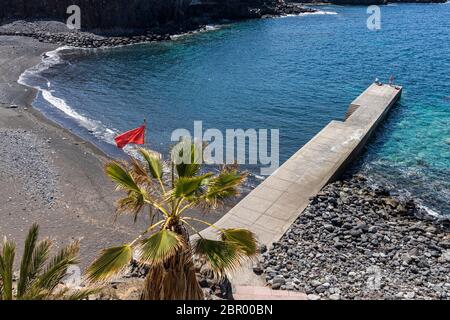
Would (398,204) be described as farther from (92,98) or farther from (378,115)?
(92,98)

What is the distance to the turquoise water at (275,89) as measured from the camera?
90.1 ft

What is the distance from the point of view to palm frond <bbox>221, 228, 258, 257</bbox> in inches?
342

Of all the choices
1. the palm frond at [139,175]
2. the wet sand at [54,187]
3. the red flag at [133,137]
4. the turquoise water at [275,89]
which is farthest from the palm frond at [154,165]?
the turquoise water at [275,89]

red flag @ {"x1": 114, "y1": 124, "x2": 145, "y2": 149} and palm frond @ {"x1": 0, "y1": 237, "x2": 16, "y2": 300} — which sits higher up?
red flag @ {"x1": 114, "y1": 124, "x2": 145, "y2": 149}

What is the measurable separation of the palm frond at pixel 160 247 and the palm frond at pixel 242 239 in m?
1.12

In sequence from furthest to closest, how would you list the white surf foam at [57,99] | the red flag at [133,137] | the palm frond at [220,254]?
the white surf foam at [57,99] < the red flag at [133,137] < the palm frond at [220,254]

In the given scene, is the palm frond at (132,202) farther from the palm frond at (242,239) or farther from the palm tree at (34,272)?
the palm frond at (242,239)

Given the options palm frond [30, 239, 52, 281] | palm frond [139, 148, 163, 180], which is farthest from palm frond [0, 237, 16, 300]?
palm frond [139, 148, 163, 180]

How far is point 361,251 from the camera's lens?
15875mm

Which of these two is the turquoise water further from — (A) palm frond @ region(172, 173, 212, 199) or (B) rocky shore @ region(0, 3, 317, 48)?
(A) palm frond @ region(172, 173, 212, 199)

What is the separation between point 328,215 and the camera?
17.8m

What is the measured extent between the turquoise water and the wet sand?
243 cm

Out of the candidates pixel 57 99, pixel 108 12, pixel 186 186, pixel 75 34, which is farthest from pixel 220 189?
pixel 108 12
